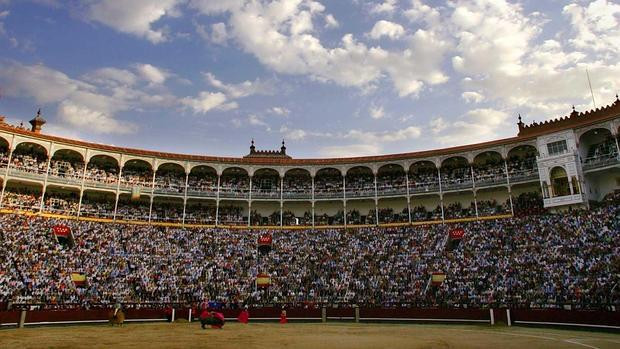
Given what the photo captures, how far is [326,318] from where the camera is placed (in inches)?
1216

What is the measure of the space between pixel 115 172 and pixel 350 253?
26.5 metres

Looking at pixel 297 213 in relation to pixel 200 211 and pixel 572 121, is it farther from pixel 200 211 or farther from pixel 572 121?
pixel 572 121

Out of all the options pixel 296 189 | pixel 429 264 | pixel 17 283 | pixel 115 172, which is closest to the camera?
pixel 17 283

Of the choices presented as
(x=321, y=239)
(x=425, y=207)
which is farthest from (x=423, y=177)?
(x=321, y=239)

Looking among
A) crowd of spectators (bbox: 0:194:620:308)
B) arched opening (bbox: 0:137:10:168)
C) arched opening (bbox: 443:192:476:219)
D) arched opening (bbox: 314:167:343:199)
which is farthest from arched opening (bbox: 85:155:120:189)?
arched opening (bbox: 443:192:476:219)

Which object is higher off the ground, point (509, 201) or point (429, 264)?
point (509, 201)

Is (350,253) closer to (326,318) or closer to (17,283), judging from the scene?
(326,318)

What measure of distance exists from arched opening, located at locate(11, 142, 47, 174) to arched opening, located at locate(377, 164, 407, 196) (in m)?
34.3

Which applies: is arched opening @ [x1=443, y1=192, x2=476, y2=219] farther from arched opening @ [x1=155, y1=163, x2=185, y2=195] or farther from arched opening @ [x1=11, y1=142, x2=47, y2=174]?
arched opening @ [x1=11, y1=142, x2=47, y2=174]

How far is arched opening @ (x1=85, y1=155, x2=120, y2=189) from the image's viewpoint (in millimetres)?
43594

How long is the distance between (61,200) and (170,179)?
10.8 metres

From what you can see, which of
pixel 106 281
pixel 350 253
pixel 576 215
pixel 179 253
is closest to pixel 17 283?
pixel 106 281

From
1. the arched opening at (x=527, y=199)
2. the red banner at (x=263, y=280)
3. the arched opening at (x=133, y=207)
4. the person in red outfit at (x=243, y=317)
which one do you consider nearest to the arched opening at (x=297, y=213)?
the red banner at (x=263, y=280)

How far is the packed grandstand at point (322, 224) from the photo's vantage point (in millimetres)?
31141
